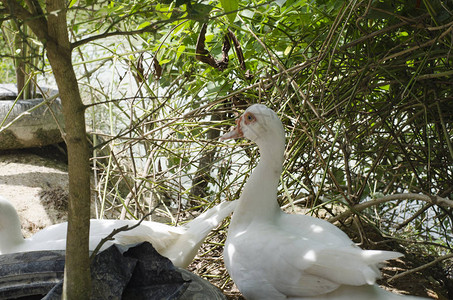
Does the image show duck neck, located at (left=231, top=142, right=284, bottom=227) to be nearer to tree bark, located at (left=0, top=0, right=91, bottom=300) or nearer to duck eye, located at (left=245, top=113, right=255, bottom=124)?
duck eye, located at (left=245, top=113, right=255, bottom=124)

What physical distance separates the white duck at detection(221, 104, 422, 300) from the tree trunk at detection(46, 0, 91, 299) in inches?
26.1

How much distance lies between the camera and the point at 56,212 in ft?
9.95

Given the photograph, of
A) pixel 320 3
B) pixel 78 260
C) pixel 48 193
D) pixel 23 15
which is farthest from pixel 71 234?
pixel 48 193

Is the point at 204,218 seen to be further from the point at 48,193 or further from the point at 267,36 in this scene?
the point at 48,193

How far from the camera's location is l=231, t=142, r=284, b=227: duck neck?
1845 millimetres

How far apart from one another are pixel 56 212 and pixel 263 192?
63.1 inches

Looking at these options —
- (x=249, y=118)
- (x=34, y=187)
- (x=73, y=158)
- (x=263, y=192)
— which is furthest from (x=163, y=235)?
(x=34, y=187)

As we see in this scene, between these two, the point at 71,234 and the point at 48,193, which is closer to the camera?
the point at 71,234

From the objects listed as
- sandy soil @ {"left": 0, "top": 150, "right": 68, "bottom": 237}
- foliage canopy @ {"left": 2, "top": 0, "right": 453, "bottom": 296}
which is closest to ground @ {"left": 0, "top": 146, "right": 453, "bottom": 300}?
sandy soil @ {"left": 0, "top": 150, "right": 68, "bottom": 237}

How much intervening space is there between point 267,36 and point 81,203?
60.9 inches

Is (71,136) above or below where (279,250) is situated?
above

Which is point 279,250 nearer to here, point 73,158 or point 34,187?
point 73,158

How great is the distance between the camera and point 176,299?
41.2 inches

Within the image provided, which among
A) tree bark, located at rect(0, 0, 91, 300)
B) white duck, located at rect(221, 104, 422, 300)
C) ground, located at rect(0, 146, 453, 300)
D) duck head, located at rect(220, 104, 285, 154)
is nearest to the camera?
tree bark, located at rect(0, 0, 91, 300)
